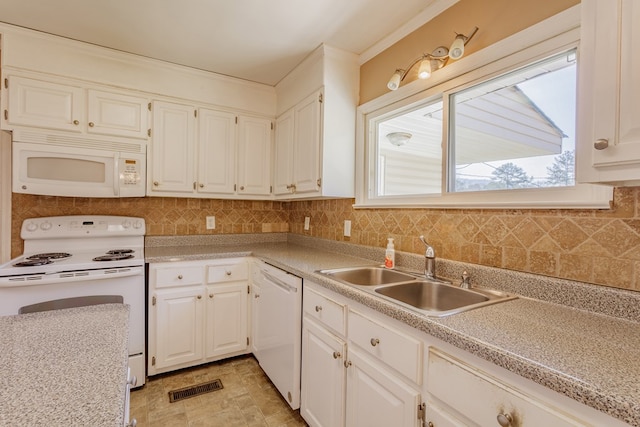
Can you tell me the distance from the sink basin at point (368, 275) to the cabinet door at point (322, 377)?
33cm

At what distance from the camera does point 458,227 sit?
1597 millimetres

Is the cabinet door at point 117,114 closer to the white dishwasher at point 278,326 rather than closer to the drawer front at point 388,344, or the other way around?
the white dishwasher at point 278,326

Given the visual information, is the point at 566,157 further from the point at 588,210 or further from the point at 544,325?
the point at 544,325

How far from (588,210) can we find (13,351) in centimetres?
180

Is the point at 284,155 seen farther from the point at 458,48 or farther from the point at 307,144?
the point at 458,48

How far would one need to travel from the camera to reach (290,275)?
1.86m

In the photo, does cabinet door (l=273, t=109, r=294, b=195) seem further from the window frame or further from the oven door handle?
the oven door handle

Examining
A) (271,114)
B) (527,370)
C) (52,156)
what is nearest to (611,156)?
(527,370)

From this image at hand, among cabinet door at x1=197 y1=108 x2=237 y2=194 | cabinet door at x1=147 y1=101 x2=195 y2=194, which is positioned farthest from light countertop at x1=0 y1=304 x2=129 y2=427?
cabinet door at x1=197 y1=108 x2=237 y2=194

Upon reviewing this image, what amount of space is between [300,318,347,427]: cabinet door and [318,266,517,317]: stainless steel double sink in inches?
12.2

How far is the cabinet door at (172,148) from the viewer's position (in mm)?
2420

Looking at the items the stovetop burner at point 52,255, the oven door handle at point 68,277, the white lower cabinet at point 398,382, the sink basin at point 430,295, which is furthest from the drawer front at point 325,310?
the stovetop burner at point 52,255

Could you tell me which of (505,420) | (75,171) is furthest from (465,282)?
(75,171)

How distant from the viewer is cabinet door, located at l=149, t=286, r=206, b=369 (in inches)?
86.4
